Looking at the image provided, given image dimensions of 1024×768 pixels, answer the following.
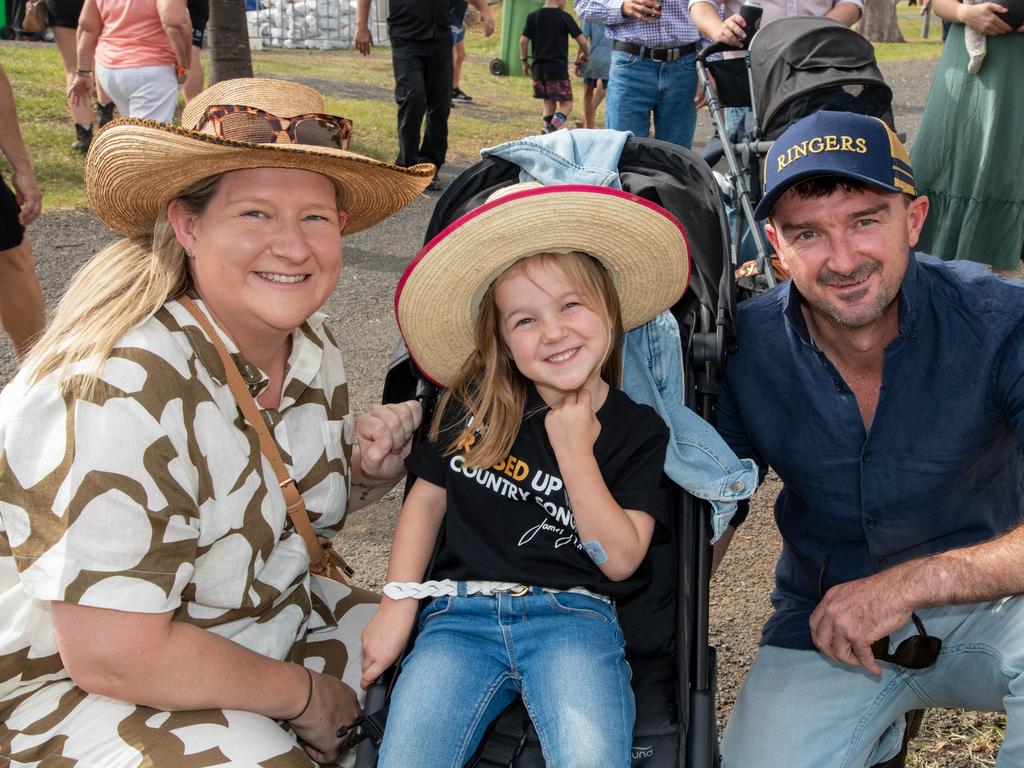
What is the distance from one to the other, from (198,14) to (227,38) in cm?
130

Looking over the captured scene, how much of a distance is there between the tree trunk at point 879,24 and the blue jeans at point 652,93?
72.7ft

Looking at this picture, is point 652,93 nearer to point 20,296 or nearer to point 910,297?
point 20,296

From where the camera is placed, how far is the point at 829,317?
2.66m

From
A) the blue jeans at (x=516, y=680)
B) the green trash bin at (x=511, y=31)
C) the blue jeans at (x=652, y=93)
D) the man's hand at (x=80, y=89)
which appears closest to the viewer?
the blue jeans at (x=516, y=680)

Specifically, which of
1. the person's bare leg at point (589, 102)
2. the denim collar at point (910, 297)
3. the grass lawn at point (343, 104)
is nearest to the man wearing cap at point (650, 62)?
the grass lawn at point (343, 104)

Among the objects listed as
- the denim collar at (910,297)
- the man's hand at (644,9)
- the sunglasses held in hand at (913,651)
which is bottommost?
the sunglasses held in hand at (913,651)

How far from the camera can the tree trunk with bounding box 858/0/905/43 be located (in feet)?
87.8

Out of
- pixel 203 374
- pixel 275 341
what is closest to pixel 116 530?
pixel 203 374

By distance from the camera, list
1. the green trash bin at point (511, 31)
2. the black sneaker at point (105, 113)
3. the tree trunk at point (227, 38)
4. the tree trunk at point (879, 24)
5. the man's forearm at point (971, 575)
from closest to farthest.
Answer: the man's forearm at point (971, 575)
the tree trunk at point (227, 38)
the black sneaker at point (105, 113)
the green trash bin at point (511, 31)
the tree trunk at point (879, 24)

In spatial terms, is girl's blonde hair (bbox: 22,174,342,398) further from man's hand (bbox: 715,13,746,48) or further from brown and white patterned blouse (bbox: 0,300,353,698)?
man's hand (bbox: 715,13,746,48)

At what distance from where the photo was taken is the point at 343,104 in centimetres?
1261

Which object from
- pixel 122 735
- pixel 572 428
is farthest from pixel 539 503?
pixel 122 735

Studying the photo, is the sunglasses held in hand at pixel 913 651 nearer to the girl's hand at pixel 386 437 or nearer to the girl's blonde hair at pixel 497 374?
the girl's blonde hair at pixel 497 374

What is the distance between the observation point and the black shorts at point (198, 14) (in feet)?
31.9
